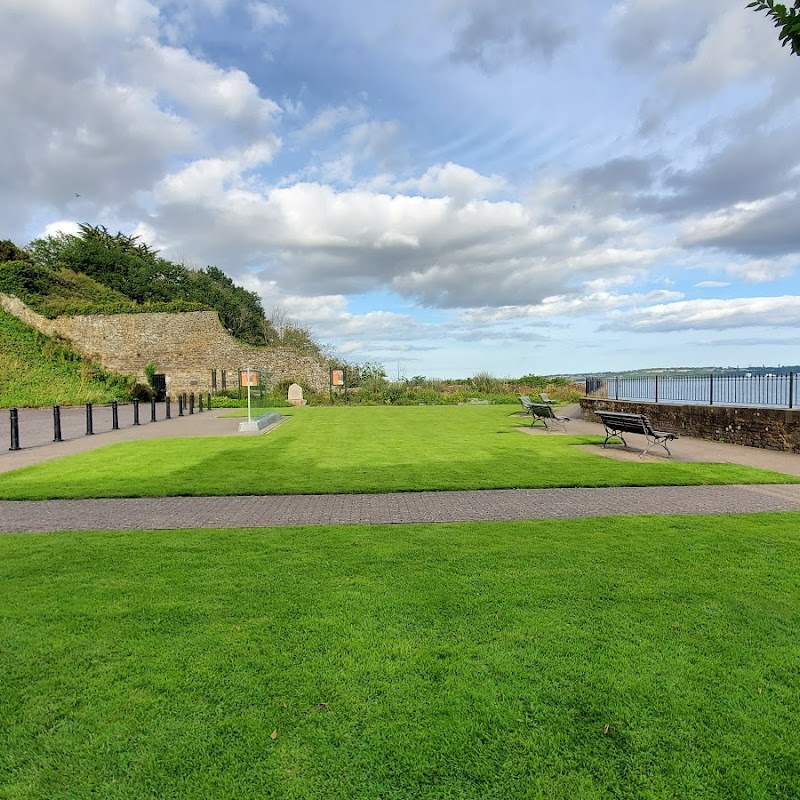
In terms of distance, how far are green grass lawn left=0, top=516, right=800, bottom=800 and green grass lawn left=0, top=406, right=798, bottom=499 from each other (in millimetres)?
3095

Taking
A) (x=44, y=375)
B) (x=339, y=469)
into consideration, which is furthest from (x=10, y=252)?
(x=339, y=469)

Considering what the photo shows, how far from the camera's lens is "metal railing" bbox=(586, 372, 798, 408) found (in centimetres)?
1161

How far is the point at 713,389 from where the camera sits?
1387 centimetres

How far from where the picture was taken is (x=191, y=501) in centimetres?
711

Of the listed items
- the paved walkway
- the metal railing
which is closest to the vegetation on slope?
the metal railing

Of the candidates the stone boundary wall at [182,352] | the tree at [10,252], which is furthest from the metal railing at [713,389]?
the tree at [10,252]

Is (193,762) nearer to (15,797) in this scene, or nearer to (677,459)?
(15,797)

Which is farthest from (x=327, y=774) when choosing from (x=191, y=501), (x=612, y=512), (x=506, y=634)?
(x=191, y=501)

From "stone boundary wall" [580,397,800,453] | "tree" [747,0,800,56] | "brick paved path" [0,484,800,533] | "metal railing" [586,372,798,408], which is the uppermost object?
"tree" [747,0,800,56]

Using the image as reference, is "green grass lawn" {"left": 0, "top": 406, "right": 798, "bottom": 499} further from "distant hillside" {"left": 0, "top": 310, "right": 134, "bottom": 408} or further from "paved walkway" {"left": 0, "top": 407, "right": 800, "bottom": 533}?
"distant hillside" {"left": 0, "top": 310, "right": 134, "bottom": 408}

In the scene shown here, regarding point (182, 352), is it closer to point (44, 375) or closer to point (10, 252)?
point (44, 375)

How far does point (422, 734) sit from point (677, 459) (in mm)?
9188

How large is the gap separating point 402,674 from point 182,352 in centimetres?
4058

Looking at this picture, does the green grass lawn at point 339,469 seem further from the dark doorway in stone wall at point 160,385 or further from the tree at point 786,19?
the dark doorway in stone wall at point 160,385
